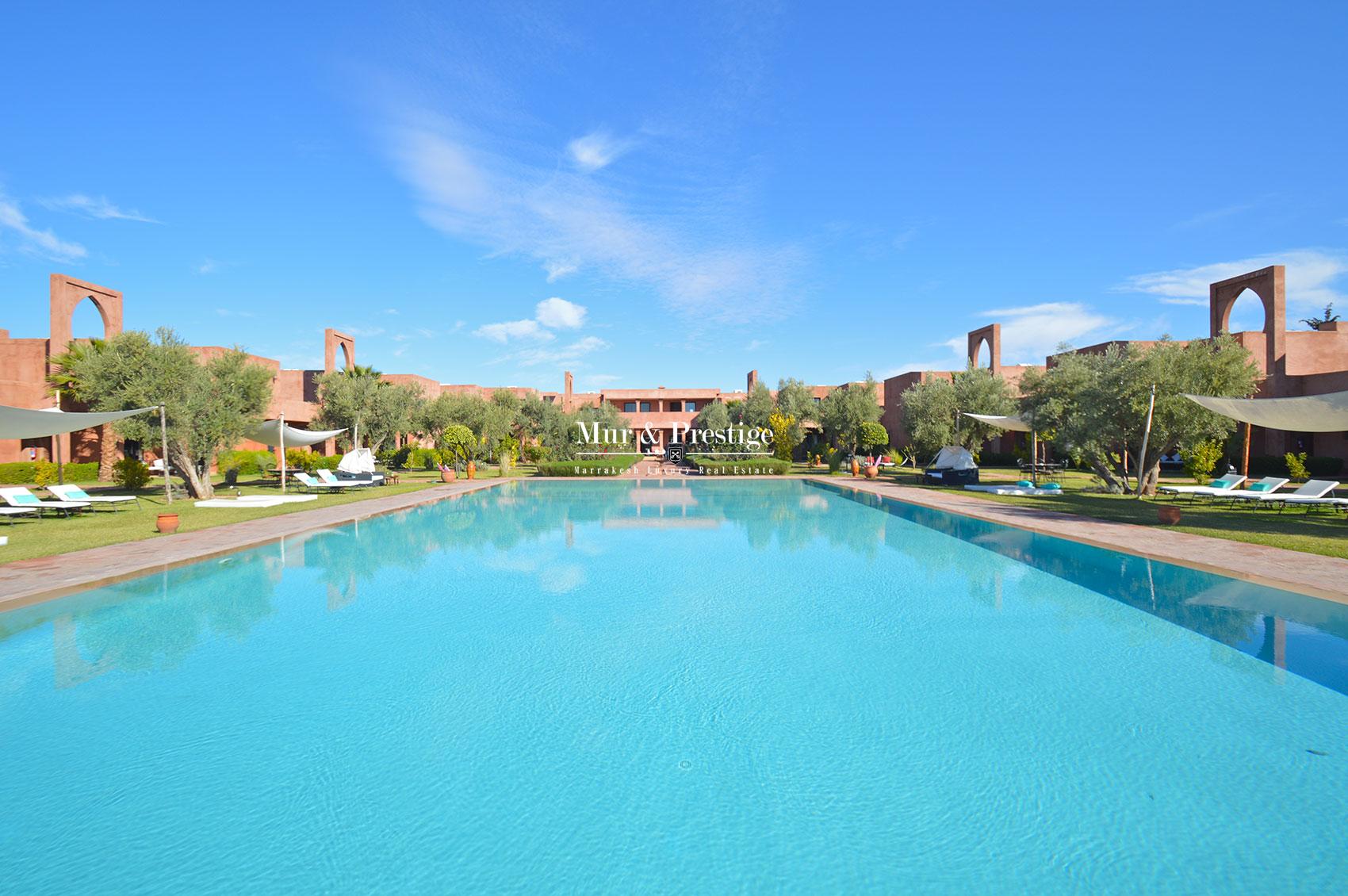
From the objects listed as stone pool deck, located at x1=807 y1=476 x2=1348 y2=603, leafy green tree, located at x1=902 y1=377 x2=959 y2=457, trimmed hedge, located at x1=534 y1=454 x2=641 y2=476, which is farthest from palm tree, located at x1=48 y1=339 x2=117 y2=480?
leafy green tree, located at x1=902 y1=377 x2=959 y2=457

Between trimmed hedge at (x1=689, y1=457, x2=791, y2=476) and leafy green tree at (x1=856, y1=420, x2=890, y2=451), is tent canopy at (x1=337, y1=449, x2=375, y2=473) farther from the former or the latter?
leafy green tree at (x1=856, y1=420, x2=890, y2=451)

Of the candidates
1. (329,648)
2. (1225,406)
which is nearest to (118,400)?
(329,648)

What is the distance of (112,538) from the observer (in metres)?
10.1

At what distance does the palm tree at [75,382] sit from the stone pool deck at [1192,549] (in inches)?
934

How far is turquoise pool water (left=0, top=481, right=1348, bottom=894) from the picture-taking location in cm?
283

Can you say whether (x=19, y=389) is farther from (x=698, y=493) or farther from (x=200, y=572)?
(x=698, y=493)

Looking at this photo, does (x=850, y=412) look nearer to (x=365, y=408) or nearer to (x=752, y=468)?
(x=752, y=468)

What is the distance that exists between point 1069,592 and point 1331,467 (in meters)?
20.3

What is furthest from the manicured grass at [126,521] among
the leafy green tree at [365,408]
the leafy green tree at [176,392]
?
the leafy green tree at [365,408]

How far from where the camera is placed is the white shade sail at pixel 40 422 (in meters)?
10.7

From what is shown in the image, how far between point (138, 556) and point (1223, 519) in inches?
705

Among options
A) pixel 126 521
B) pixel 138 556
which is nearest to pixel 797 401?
pixel 126 521

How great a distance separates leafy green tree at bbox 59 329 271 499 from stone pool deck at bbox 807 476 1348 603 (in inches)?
723

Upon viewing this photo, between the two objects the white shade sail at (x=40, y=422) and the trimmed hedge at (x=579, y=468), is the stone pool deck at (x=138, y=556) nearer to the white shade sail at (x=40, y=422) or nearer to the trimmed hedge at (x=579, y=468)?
the white shade sail at (x=40, y=422)
